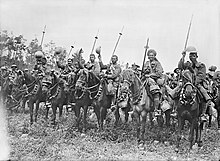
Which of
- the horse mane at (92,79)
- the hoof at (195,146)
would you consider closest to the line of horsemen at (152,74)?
the horse mane at (92,79)

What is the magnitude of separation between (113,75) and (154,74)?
2.00m

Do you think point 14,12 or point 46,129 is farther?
point 46,129

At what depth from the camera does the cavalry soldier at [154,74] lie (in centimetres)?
1198

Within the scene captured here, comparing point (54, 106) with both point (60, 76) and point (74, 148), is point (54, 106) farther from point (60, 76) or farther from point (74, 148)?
point (74, 148)

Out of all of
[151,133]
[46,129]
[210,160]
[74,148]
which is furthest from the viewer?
[46,129]

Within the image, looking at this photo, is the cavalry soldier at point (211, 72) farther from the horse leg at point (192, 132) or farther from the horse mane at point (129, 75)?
the horse mane at point (129, 75)

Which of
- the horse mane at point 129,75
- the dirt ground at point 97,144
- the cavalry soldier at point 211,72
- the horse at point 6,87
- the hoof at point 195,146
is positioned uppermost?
the cavalry soldier at point 211,72

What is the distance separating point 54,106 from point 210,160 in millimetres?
6964

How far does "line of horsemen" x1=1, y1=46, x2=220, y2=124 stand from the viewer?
38.0ft

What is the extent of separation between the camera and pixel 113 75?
1369cm

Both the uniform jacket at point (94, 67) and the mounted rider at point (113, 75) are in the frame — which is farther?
the uniform jacket at point (94, 67)

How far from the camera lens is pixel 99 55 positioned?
46.6 ft

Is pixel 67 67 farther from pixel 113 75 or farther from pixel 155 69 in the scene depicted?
pixel 155 69

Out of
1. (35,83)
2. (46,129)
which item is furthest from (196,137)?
(35,83)
